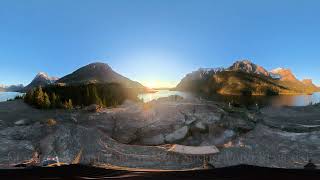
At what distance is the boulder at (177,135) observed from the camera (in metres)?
26.1

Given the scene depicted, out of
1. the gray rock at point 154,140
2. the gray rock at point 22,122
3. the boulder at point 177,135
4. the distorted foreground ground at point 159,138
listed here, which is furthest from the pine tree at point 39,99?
the boulder at point 177,135

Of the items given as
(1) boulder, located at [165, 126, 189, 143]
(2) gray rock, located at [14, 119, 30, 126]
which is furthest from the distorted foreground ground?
(2) gray rock, located at [14, 119, 30, 126]

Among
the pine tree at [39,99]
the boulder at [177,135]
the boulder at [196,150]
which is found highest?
the pine tree at [39,99]

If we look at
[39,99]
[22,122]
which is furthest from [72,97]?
[22,122]

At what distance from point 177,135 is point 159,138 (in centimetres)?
145

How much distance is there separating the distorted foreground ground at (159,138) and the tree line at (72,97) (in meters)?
7.13

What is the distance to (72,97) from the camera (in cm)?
5088

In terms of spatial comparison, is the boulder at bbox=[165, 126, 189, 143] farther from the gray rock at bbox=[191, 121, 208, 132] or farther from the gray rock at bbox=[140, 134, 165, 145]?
the gray rock at bbox=[191, 121, 208, 132]

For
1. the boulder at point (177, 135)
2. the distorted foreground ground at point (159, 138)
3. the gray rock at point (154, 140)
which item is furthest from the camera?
the boulder at point (177, 135)

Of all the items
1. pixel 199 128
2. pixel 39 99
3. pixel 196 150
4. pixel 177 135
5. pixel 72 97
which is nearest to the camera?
pixel 196 150

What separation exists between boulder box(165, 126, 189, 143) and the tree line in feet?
63.3

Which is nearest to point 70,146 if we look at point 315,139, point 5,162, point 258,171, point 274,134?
point 5,162

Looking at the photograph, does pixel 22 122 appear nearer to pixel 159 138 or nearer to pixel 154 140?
pixel 154 140

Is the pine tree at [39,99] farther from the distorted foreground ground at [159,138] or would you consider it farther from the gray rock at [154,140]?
the gray rock at [154,140]
